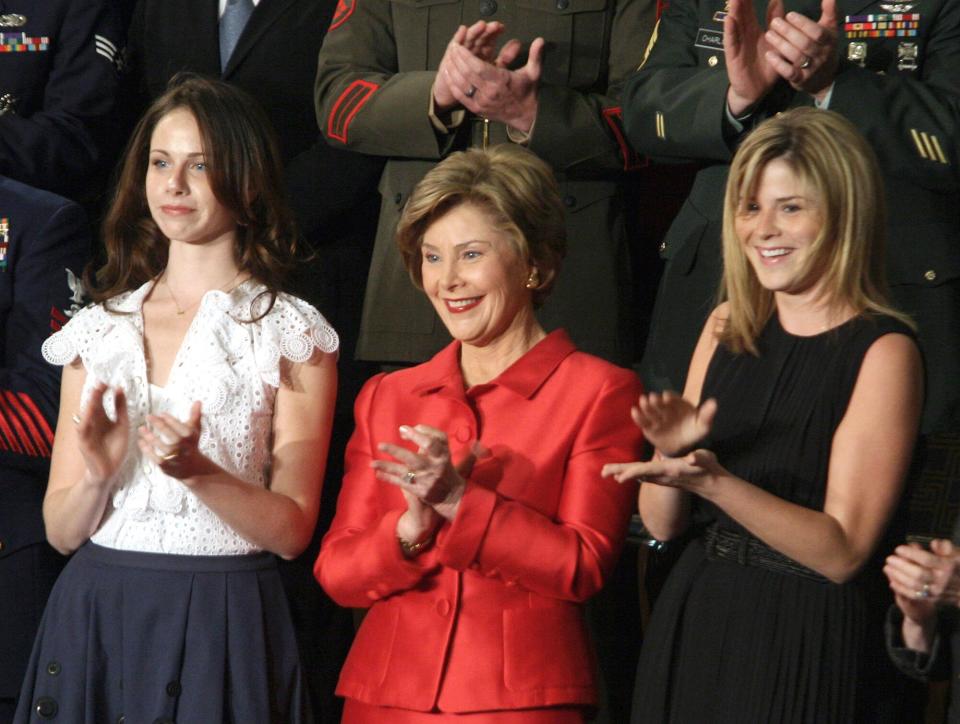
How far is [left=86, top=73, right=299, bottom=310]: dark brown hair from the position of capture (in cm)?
323

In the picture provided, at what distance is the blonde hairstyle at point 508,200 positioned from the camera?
2.98 metres

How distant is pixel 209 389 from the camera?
9.93ft

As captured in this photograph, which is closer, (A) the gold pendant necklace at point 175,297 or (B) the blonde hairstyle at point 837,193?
(B) the blonde hairstyle at point 837,193

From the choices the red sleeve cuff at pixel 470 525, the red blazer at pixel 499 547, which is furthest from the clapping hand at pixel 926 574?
the red sleeve cuff at pixel 470 525

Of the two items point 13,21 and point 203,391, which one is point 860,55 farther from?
point 13,21

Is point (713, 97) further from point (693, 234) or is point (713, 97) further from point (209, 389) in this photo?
point (209, 389)

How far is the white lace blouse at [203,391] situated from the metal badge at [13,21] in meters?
1.31

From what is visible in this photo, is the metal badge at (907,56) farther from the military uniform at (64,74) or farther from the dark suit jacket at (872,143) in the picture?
the military uniform at (64,74)

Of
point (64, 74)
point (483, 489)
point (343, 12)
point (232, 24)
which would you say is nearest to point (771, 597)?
point (483, 489)

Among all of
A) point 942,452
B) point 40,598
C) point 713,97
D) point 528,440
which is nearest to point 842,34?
point 713,97

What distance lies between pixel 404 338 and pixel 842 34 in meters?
1.17

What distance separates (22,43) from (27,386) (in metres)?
1.12

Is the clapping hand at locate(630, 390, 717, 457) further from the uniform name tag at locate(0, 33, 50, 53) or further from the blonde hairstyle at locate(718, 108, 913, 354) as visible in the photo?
the uniform name tag at locate(0, 33, 50, 53)

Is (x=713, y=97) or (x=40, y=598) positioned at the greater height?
(x=713, y=97)
